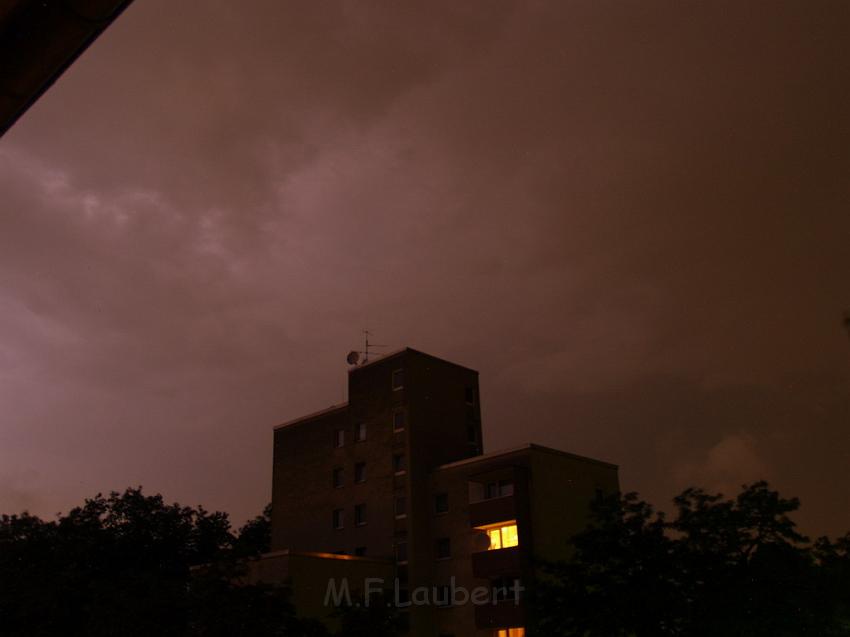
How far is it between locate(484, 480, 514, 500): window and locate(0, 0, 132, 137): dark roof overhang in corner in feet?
135

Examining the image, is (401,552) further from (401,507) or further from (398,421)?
(398,421)

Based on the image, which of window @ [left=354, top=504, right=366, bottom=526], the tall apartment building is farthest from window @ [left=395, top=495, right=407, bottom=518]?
window @ [left=354, top=504, right=366, bottom=526]

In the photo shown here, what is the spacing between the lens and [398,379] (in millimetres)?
52406

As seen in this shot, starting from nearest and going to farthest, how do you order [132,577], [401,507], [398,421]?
[132,577] < [401,507] < [398,421]

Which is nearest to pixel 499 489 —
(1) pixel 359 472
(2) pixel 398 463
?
(2) pixel 398 463

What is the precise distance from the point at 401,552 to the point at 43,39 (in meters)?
44.8

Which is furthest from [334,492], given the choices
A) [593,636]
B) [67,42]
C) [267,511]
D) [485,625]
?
[67,42]

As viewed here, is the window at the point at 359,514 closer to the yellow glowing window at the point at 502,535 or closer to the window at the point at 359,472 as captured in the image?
the window at the point at 359,472

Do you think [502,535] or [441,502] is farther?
[441,502]

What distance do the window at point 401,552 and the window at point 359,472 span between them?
5.23m

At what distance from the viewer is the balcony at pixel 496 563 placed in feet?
144

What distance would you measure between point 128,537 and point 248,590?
102ft

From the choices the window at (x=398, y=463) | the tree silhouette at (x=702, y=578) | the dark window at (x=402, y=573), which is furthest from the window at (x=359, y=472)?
the tree silhouette at (x=702, y=578)

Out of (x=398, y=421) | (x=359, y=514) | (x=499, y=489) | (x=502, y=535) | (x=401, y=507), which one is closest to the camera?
(x=502, y=535)
